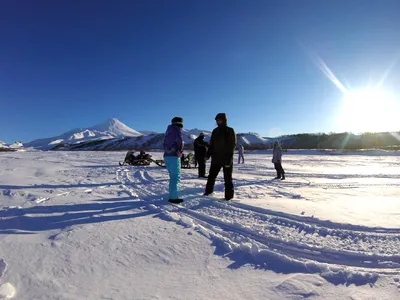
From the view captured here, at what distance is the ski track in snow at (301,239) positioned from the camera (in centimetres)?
286

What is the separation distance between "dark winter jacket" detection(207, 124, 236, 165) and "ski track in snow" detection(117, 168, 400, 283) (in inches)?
63.0

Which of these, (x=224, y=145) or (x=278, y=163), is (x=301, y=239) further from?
(x=278, y=163)

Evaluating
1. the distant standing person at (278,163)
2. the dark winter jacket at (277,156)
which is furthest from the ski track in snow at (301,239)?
the dark winter jacket at (277,156)

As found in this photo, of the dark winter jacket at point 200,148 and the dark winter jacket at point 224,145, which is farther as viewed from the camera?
the dark winter jacket at point 200,148

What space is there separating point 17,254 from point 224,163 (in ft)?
15.4

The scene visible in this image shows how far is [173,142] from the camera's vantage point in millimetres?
6035

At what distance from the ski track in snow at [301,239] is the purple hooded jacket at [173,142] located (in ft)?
4.05

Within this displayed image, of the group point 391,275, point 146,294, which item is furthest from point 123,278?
point 391,275

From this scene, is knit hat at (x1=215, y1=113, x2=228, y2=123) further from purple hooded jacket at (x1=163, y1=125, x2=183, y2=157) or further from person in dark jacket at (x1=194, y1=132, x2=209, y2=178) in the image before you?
person in dark jacket at (x1=194, y1=132, x2=209, y2=178)

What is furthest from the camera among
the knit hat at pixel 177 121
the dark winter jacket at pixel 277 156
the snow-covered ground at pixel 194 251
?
the dark winter jacket at pixel 277 156

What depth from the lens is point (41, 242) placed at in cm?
325

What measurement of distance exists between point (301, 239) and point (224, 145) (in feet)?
11.4

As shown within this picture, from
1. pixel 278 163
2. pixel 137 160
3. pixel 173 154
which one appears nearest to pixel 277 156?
pixel 278 163

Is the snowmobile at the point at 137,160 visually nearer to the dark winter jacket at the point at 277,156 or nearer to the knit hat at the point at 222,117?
the dark winter jacket at the point at 277,156
